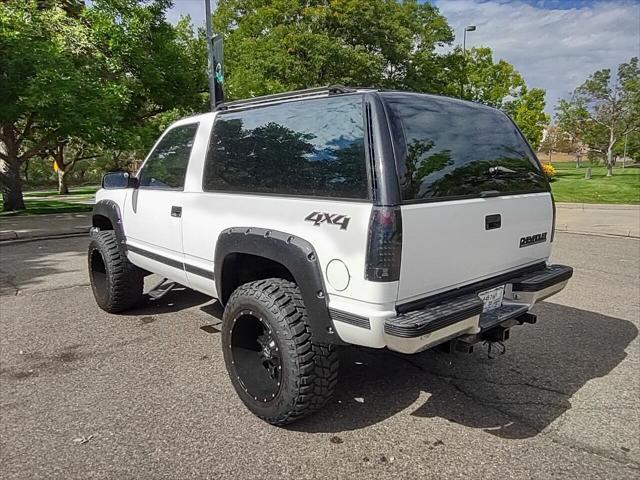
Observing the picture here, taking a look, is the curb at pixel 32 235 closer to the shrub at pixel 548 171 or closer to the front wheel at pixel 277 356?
the front wheel at pixel 277 356

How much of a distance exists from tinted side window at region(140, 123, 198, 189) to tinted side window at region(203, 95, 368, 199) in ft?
1.27

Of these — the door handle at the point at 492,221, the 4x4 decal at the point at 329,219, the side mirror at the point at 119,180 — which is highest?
the side mirror at the point at 119,180

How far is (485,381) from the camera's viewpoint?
333 centimetres

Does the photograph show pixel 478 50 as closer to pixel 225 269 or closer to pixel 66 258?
pixel 66 258

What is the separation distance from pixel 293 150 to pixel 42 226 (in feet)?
36.1

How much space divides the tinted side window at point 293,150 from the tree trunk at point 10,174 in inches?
532

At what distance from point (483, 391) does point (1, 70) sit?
11.9 metres

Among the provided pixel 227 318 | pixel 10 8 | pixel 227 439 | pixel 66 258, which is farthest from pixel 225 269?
pixel 10 8

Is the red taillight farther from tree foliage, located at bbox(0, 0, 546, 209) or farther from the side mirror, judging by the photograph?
tree foliage, located at bbox(0, 0, 546, 209)

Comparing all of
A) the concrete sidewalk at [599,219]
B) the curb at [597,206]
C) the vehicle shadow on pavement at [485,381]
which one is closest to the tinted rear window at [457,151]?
the vehicle shadow on pavement at [485,381]

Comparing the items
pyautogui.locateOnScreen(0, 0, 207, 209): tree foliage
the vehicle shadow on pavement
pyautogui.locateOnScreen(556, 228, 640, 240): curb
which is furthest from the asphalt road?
pyautogui.locateOnScreen(0, 0, 207, 209): tree foliage

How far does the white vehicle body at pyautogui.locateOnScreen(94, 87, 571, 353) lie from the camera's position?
7.52 feet

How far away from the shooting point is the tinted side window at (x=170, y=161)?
3682 mm

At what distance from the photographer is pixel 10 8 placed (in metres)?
11.0
